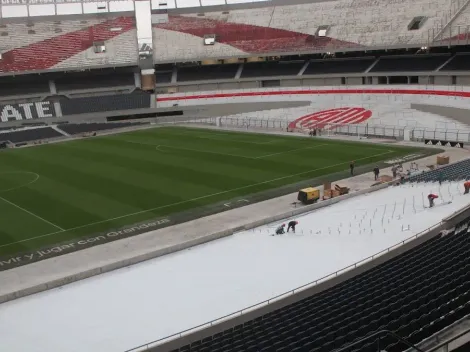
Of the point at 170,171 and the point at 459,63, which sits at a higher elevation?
the point at 459,63

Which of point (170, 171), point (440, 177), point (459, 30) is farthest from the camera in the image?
point (459, 30)

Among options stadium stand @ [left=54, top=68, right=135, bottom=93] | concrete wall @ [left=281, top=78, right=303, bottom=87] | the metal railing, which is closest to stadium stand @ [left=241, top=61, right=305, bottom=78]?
concrete wall @ [left=281, top=78, right=303, bottom=87]

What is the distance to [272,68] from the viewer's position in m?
71.0

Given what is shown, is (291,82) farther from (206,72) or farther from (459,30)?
(459,30)

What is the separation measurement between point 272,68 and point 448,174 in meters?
46.5

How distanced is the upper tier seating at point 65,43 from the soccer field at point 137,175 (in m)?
22.7

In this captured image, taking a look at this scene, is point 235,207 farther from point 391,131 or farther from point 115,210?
point 391,131

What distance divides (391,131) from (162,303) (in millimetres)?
34157

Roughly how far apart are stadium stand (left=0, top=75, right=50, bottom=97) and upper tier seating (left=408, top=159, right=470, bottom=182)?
2105 inches

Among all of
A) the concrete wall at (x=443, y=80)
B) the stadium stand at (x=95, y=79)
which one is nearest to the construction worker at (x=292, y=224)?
the concrete wall at (x=443, y=80)

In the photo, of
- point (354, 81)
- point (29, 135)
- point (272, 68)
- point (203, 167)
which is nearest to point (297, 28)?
point (272, 68)

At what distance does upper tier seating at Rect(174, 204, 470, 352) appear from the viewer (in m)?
9.76

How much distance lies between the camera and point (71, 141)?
51094 millimetres

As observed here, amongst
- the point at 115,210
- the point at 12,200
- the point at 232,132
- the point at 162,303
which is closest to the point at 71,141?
the point at 232,132
